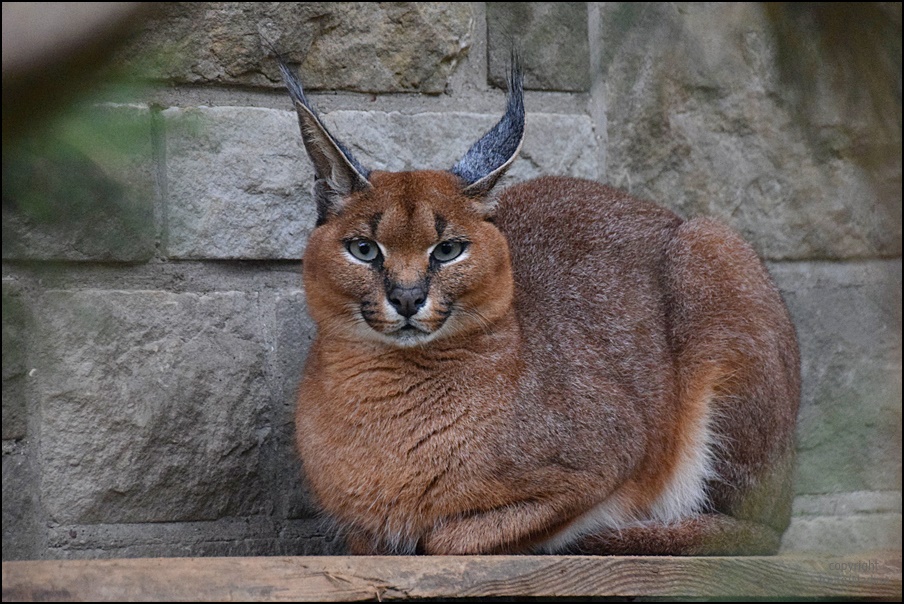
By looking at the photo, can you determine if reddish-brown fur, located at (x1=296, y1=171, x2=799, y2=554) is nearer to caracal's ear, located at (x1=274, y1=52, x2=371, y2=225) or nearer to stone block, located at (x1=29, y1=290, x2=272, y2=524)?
caracal's ear, located at (x1=274, y1=52, x2=371, y2=225)

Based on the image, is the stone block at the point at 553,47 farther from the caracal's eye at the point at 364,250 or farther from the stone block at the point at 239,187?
the caracal's eye at the point at 364,250

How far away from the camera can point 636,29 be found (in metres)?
1.27

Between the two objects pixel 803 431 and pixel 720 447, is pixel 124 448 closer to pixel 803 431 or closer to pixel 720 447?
pixel 720 447

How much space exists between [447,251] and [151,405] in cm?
101

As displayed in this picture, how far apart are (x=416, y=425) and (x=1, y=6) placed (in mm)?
2137

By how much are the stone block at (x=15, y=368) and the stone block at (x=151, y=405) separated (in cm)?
5

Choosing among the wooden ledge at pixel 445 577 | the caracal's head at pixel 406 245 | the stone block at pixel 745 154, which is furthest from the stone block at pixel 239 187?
the wooden ledge at pixel 445 577

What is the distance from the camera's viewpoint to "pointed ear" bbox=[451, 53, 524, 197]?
3023 mm

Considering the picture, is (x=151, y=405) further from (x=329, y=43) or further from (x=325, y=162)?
(x=329, y=43)

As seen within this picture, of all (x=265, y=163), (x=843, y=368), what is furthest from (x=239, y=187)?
(x=843, y=368)

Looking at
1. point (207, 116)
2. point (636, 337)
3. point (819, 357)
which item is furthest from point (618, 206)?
point (207, 116)

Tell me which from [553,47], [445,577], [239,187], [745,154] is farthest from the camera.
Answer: [745,154]

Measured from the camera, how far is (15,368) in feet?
9.65

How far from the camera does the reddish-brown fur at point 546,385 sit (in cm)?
288
